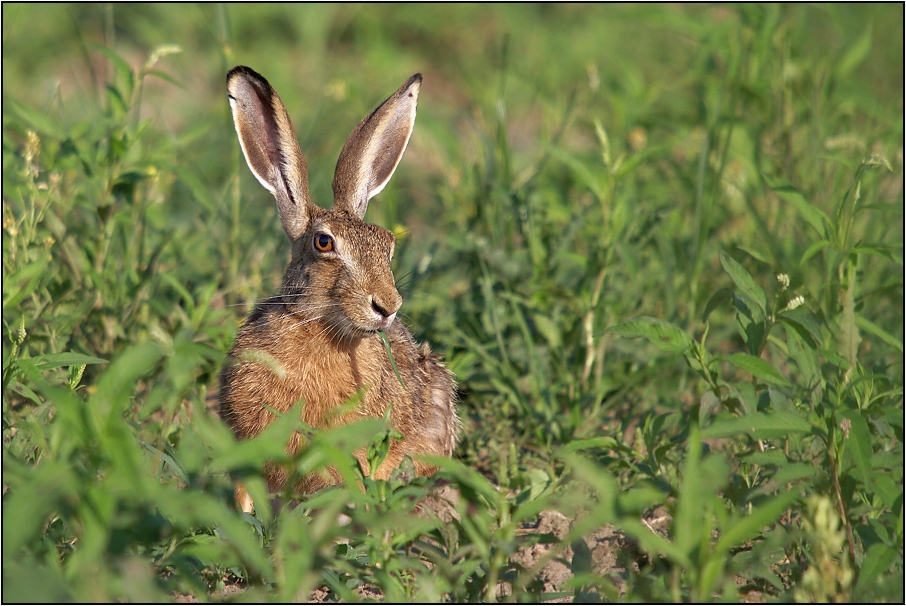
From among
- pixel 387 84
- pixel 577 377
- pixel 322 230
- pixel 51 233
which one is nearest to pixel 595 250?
pixel 577 377

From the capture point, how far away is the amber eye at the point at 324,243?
4066mm

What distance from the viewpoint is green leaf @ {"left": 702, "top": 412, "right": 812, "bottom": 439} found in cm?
272

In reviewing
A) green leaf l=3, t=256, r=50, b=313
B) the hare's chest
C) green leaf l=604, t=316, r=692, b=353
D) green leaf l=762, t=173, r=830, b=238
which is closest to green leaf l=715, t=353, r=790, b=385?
green leaf l=604, t=316, r=692, b=353

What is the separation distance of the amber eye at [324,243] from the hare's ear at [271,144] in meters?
0.28

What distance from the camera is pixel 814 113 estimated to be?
5641 millimetres

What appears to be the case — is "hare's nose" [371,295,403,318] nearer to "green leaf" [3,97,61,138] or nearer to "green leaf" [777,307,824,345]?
"green leaf" [777,307,824,345]

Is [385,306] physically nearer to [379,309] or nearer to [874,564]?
[379,309]

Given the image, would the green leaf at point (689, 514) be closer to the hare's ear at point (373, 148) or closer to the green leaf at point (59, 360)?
the green leaf at point (59, 360)

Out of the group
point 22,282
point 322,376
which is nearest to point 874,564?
point 322,376

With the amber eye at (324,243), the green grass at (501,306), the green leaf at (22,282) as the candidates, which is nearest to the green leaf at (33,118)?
the green grass at (501,306)

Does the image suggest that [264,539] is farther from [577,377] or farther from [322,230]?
[577,377]

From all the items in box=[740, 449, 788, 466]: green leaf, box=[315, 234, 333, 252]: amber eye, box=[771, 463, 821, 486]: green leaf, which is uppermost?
box=[315, 234, 333, 252]: amber eye

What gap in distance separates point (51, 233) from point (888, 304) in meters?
4.61

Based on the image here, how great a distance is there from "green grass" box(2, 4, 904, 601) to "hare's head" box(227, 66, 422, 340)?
544 mm
